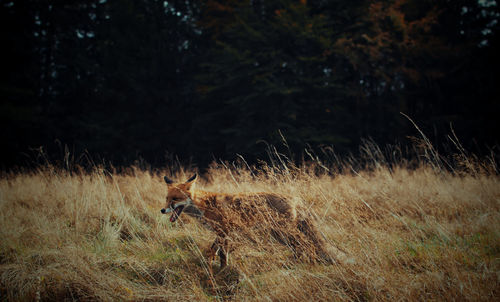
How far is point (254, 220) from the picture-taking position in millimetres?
2793

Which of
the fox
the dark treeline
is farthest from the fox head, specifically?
the dark treeline

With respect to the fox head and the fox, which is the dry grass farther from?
the fox head

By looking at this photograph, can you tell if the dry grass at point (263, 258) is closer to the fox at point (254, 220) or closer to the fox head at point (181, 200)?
the fox at point (254, 220)

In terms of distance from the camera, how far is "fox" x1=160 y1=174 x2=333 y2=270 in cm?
265

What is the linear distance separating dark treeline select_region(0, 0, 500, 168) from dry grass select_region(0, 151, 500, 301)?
7.63 metres

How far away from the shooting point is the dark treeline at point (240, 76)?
1363cm

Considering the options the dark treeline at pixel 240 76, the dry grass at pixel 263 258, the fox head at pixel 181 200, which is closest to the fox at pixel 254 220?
the fox head at pixel 181 200

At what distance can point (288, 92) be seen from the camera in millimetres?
13859

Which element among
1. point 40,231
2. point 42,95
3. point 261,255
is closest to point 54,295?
point 40,231

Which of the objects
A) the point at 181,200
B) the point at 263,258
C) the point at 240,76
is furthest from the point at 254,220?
the point at 240,76

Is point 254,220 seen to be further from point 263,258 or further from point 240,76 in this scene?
point 240,76

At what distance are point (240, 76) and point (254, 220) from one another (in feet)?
44.6

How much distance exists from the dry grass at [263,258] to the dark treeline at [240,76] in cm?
763

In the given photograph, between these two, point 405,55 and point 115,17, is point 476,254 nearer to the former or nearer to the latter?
point 405,55
